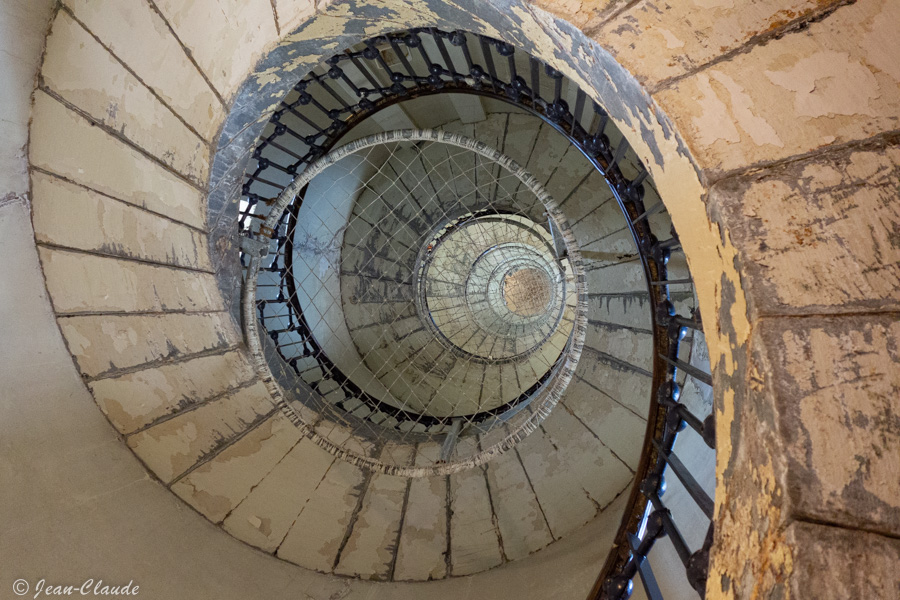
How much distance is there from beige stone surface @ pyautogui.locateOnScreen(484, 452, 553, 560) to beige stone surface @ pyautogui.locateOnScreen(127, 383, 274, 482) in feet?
5.29

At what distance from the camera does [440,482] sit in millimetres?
3268

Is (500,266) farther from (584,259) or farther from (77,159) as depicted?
(77,159)

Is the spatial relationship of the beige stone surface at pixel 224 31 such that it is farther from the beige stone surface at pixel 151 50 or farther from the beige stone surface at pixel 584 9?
the beige stone surface at pixel 584 9

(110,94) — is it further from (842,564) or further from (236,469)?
(842,564)

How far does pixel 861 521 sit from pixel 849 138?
0.62 meters

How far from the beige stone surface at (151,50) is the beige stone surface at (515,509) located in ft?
8.81

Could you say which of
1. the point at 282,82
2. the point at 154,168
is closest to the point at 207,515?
the point at 154,168

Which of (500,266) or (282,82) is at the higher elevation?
(282,82)

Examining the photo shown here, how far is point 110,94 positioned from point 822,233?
2403 mm

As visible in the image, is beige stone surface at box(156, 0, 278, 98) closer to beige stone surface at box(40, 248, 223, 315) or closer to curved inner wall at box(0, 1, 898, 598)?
curved inner wall at box(0, 1, 898, 598)

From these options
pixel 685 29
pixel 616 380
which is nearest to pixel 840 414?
pixel 685 29

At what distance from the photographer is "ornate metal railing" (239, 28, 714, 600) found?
1782 mm

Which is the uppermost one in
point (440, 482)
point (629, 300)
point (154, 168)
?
point (154, 168)

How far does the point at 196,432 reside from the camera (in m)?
2.63
